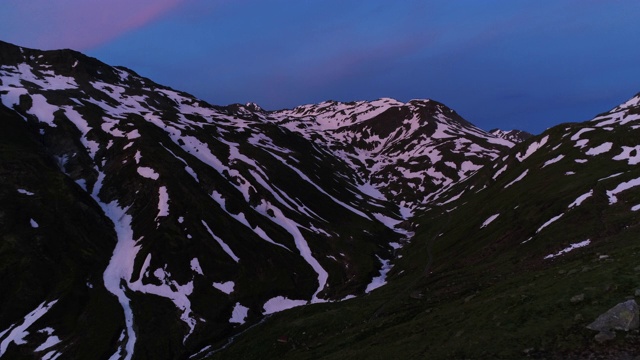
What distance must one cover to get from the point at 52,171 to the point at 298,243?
7904 centimetres

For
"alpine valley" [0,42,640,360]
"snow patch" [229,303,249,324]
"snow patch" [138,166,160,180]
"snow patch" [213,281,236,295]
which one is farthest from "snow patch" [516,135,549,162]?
"snow patch" [138,166,160,180]

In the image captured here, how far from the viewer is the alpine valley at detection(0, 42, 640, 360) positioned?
3669 cm

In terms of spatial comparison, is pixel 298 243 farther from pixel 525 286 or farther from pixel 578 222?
pixel 525 286

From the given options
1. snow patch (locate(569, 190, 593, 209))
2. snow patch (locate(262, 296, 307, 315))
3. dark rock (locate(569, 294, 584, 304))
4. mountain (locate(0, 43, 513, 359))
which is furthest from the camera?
snow patch (locate(262, 296, 307, 315))

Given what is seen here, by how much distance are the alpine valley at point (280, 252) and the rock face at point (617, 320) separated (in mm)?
89

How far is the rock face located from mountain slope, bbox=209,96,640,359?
1.71 ft

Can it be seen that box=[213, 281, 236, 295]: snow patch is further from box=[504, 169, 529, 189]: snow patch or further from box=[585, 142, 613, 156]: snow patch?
box=[585, 142, 613, 156]: snow patch

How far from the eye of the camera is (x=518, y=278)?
4703 centimetres

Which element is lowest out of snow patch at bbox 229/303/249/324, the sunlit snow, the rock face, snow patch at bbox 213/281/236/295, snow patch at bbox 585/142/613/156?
the sunlit snow

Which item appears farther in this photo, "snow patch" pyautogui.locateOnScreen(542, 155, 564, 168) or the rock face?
"snow patch" pyautogui.locateOnScreen(542, 155, 564, 168)

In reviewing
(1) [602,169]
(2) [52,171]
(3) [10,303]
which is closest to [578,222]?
(1) [602,169]

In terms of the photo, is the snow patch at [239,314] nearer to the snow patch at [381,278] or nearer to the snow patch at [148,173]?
the snow patch at [381,278]

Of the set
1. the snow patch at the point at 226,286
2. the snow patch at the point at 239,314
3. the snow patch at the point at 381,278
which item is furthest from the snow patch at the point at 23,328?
the snow patch at the point at 381,278

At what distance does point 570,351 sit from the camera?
2439 centimetres
